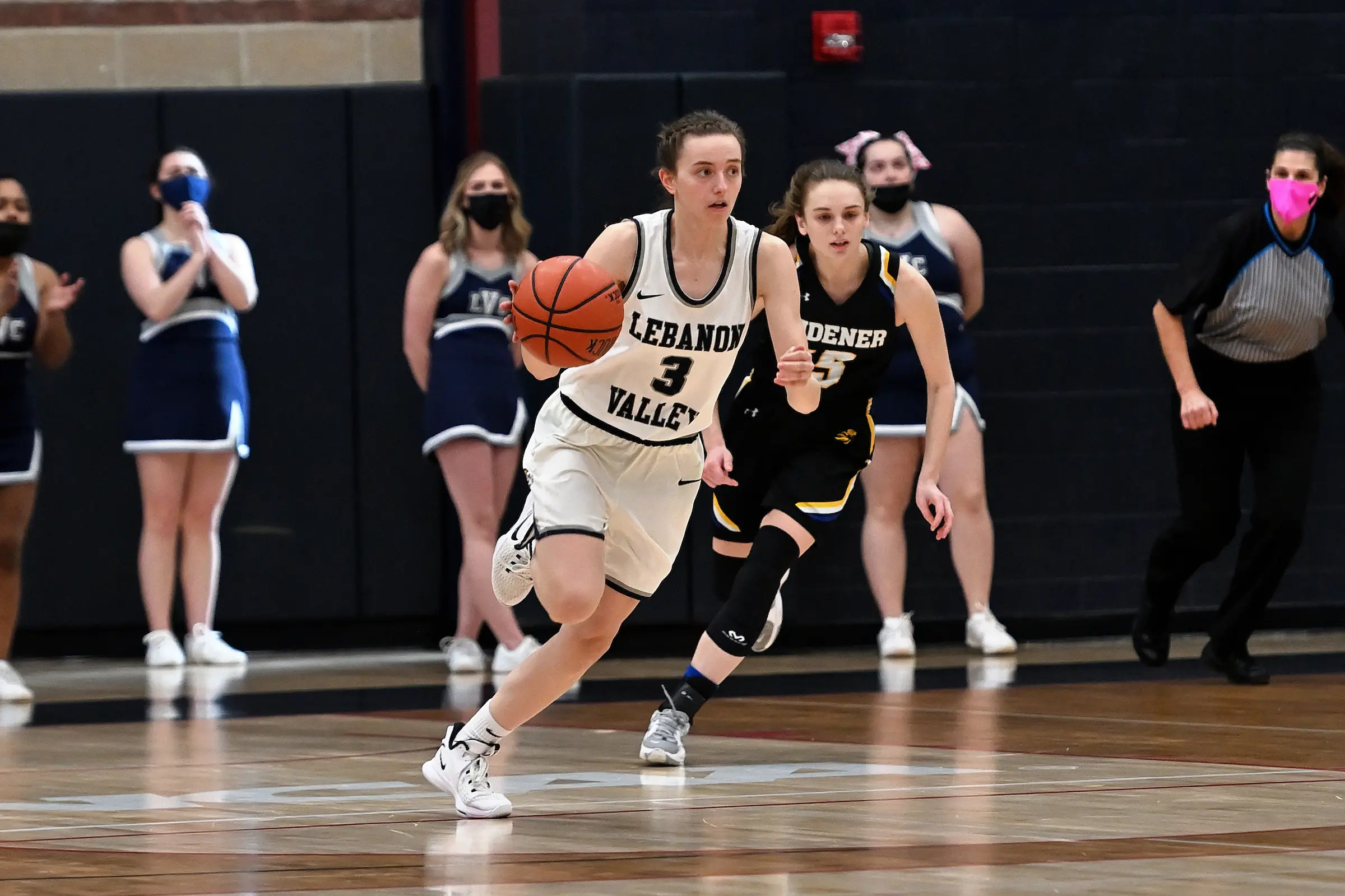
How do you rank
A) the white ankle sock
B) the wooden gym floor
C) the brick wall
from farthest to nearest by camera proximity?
the brick wall, the white ankle sock, the wooden gym floor

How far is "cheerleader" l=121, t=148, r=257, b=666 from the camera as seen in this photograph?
837cm

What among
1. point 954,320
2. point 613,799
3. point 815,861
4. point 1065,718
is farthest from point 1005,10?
point 815,861

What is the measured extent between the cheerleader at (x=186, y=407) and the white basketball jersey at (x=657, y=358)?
12.4 feet

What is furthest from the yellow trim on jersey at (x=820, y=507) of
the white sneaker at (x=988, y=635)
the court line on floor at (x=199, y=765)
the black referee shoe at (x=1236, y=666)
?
the white sneaker at (x=988, y=635)

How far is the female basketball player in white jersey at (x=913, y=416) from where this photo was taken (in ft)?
27.4

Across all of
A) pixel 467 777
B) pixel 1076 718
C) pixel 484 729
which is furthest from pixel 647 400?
pixel 1076 718

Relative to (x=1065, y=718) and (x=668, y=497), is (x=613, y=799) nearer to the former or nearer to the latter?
(x=668, y=497)

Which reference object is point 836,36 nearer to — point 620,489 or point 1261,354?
point 1261,354

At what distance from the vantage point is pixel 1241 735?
5844mm

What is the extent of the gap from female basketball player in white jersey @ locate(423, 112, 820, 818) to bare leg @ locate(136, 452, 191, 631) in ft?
12.6

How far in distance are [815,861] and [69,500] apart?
572cm

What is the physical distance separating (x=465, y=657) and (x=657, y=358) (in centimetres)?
348

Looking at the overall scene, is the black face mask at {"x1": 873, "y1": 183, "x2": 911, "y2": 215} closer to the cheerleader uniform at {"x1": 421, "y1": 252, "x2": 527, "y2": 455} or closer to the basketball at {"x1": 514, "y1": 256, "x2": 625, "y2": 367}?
the cheerleader uniform at {"x1": 421, "y1": 252, "x2": 527, "y2": 455}

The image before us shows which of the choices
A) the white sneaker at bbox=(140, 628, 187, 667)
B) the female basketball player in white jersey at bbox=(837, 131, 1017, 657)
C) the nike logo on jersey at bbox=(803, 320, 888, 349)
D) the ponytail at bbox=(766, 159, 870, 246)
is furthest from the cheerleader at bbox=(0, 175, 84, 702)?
the female basketball player in white jersey at bbox=(837, 131, 1017, 657)
